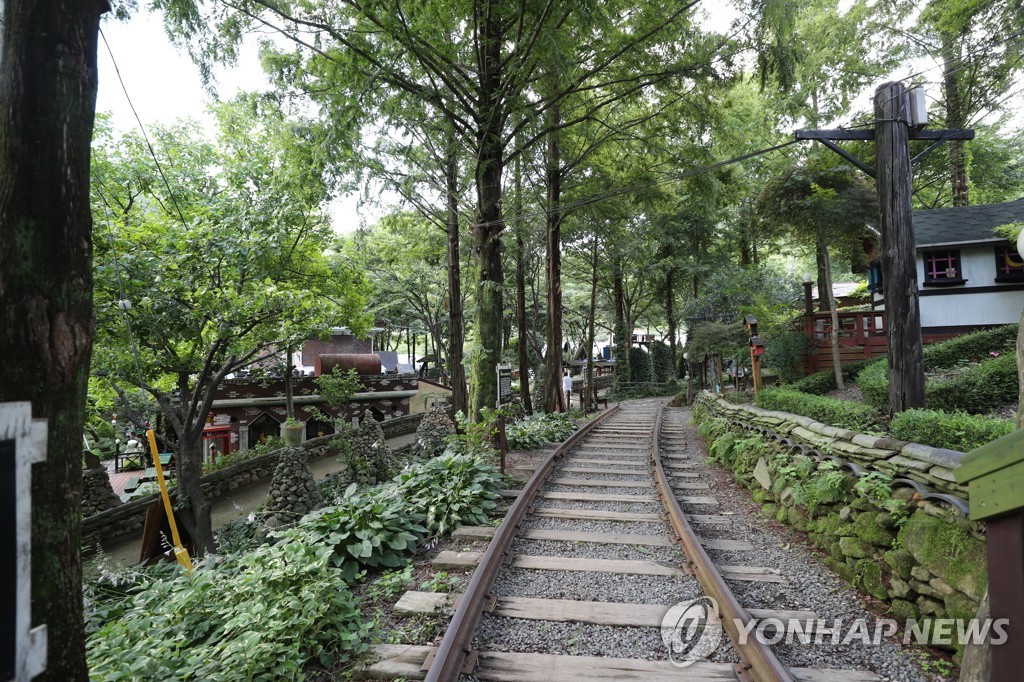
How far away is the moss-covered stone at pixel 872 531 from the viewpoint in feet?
12.5

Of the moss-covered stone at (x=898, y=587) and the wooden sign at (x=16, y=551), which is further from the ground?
the wooden sign at (x=16, y=551)

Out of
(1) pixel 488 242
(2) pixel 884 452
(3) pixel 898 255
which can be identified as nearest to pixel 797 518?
(2) pixel 884 452

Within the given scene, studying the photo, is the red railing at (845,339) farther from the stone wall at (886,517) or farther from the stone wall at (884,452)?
the stone wall at (886,517)

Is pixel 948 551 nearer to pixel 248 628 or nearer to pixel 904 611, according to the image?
pixel 904 611

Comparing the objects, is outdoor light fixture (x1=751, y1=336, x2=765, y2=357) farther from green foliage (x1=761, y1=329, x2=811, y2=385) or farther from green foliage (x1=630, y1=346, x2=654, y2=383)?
green foliage (x1=630, y1=346, x2=654, y2=383)

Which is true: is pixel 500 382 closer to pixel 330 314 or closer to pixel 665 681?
pixel 330 314

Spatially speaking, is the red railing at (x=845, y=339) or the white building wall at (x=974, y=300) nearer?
the red railing at (x=845, y=339)

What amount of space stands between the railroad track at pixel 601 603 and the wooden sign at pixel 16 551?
1885mm

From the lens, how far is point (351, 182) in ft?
37.1

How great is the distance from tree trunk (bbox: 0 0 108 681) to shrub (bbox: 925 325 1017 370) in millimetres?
13520

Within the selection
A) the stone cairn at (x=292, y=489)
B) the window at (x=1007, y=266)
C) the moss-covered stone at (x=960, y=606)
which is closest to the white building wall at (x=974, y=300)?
the window at (x=1007, y=266)

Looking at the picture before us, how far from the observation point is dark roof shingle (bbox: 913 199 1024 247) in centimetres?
1413

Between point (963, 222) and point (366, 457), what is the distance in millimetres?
18471

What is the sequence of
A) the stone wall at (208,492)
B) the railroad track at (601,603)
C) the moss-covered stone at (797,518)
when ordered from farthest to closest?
the stone wall at (208,492) < the moss-covered stone at (797,518) < the railroad track at (601,603)
